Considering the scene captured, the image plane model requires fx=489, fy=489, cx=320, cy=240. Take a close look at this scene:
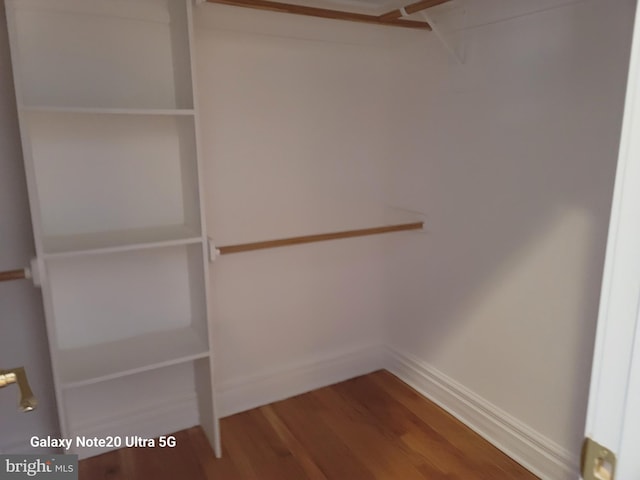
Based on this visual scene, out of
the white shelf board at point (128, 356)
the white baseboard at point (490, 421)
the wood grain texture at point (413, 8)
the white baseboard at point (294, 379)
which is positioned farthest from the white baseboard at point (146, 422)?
the wood grain texture at point (413, 8)

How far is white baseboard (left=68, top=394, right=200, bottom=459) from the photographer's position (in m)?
2.12

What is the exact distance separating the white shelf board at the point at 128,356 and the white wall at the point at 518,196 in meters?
1.21

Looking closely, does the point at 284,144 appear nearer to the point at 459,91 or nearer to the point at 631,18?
the point at 459,91

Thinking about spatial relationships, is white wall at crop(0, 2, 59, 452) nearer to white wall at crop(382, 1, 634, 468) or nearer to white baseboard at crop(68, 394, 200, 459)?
white baseboard at crop(68, 394, 200, 459)

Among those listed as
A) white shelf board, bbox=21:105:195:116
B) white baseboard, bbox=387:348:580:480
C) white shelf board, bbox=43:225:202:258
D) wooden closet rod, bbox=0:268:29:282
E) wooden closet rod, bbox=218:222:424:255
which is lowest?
white baseboard, bbox=387:348:580:480

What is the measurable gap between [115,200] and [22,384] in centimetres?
113

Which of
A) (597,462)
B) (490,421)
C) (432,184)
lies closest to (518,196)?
(432,184)

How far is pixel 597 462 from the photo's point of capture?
673 millimetres

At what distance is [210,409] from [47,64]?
60.0 inches

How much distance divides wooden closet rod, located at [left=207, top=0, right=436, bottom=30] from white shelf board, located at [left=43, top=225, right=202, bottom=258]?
35.4 inches

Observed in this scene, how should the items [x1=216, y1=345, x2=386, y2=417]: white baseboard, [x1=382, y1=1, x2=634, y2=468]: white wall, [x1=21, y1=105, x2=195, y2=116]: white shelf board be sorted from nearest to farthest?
1. [x1=21, y1=105, x2=195, y2=116]: white shelf board
2. [x1=382, y1=1, x2=634, y2=468]: white wall
3. [x1=216, y1=345, x2=386, y2=417]: white baseboard

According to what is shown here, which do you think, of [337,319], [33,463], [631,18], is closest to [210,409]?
[337,319]

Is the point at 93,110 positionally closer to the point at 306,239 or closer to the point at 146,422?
the point at 306,239

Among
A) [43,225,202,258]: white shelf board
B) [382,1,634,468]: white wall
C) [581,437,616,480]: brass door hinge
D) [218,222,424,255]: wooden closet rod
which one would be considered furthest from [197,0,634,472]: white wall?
[581,437,616,480]: brass door hinge
